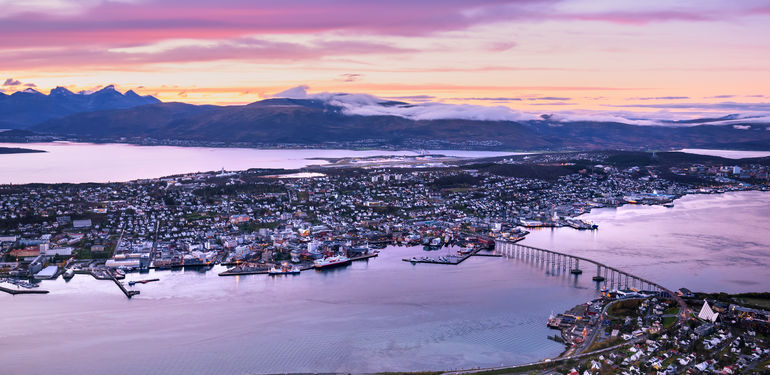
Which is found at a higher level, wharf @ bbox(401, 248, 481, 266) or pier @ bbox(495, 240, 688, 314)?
pier @ bbox(495, 240, 688, 314)

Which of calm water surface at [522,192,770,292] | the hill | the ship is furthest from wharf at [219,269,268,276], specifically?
the hill

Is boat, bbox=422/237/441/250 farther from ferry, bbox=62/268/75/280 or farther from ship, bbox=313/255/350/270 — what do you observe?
ferry, bbox=62/268/75/280

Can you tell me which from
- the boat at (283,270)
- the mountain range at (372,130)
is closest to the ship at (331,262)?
the boat at (283,270)

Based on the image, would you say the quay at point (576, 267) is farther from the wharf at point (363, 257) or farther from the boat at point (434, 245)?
the wharf at point (363, 257)

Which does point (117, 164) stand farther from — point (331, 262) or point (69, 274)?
point (331, 262)

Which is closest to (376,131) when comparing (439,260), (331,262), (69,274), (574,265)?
(439,260)

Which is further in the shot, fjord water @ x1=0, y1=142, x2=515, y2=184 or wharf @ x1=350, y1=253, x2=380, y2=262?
fjord water @ x1=0, y1=142, x2=515, y2=184
